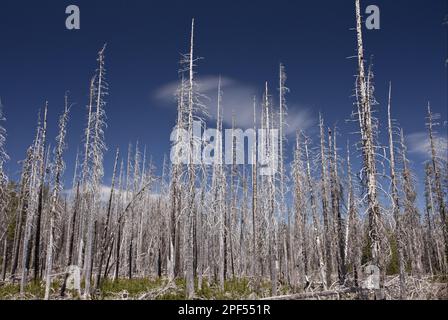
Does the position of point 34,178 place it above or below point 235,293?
above

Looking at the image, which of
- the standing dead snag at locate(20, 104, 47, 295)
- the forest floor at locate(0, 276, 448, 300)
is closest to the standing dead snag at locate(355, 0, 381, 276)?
the forest floor at locate(0, 276, 448, 300)

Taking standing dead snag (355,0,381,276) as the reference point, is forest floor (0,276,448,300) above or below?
below

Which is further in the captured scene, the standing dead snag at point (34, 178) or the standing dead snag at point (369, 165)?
the standing dead snag at point (34, 178)

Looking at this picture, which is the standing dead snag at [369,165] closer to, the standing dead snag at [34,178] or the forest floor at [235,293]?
the forest floor at [235,293]

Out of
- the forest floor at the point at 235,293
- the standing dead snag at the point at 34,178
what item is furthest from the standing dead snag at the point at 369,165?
the standing dead snag at the point at 34,178

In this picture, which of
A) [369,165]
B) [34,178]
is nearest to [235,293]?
[369,165]

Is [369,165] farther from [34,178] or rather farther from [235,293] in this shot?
[34,178]

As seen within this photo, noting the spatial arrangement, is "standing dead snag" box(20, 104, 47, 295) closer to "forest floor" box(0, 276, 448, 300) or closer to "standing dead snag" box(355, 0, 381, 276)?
"forest floor" box(0, 276, 448, 300)

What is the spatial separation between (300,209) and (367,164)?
10.6 m

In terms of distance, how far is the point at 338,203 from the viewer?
24016mm

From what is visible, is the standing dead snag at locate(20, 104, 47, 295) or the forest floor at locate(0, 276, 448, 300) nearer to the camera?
the forest floor at locate(0, 276, 448, 300)

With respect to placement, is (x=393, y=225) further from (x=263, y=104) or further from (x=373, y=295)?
(x=263, y=104)

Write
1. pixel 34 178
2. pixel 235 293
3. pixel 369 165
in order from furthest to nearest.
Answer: pixel 34 178
pixel 235 293
pixel 369 165

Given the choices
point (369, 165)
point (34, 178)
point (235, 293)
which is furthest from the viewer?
point (34, 178)
